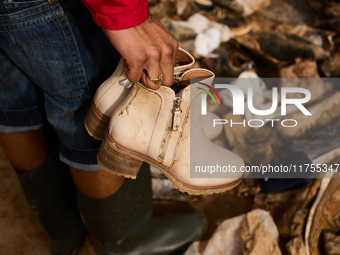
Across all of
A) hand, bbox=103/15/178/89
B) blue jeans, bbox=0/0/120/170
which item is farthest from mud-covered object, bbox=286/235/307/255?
hand, bbox=103/15/178/89

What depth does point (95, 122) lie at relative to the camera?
958 mm

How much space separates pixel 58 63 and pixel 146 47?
27cm

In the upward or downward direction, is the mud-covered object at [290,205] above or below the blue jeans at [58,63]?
below

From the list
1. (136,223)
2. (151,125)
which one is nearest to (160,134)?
(151,125)

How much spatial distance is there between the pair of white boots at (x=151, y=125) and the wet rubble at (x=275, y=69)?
52 centimetres

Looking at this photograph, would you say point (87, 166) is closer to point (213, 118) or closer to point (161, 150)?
point (161, 150)

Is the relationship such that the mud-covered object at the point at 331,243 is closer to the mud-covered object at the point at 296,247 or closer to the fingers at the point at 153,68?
the mud-covered object at the point at 296,247

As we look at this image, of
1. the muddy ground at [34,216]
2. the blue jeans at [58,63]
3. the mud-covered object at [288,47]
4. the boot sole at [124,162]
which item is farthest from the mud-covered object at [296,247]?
the mud-covered object at [288,47]

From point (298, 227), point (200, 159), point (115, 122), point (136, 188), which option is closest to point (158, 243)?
point (136, 188)

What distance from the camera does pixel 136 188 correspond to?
136 cm

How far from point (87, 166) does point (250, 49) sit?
6.82 ft

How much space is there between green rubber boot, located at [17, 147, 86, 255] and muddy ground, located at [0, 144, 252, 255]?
0.40 ft

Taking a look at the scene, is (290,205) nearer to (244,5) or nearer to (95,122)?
(95,122)

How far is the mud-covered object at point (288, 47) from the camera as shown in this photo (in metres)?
2.51
